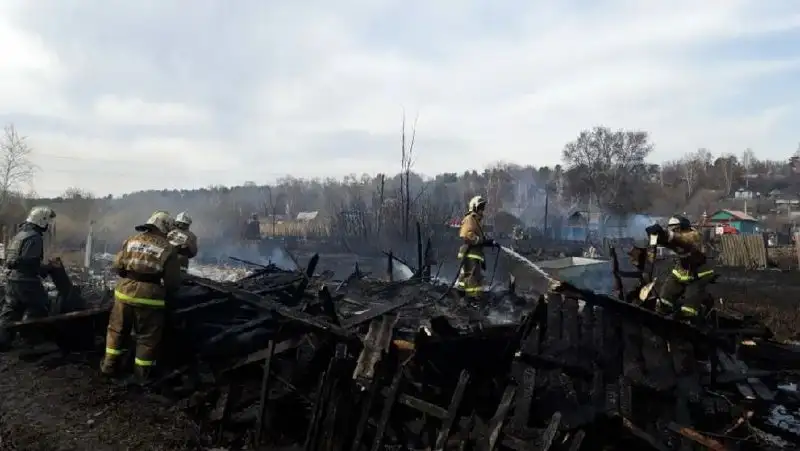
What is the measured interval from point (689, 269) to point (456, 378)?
4.70 meters

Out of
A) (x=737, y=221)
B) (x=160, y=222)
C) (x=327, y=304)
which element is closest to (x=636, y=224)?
(x=737, y=221)

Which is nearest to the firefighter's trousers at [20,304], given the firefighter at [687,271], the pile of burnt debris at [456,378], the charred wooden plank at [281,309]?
the pile of burnt debris at [456,378]

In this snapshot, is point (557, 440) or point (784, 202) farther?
point (784, 202)

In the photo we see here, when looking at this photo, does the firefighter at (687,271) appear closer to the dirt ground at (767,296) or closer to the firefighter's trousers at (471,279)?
the firefighter's trousers at (471,279)

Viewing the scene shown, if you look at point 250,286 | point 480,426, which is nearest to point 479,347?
point 480,426

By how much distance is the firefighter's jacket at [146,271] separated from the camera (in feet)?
19.9

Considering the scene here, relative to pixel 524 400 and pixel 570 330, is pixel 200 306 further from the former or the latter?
pixel 570 330

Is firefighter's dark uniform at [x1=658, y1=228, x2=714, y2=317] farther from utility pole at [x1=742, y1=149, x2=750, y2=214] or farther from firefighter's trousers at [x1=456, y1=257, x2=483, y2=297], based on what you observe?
utility pole at [x1=742, y1=149, x2=750, y2=214]

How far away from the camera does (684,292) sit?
27.3ft

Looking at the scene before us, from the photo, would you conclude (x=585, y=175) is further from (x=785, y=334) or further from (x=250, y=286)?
(x=250, y=286)

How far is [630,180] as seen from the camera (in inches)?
2260

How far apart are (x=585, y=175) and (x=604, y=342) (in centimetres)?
5600

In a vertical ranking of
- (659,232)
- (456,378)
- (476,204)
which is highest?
(476,204)

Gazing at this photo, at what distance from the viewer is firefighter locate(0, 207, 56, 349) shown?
7461mm
